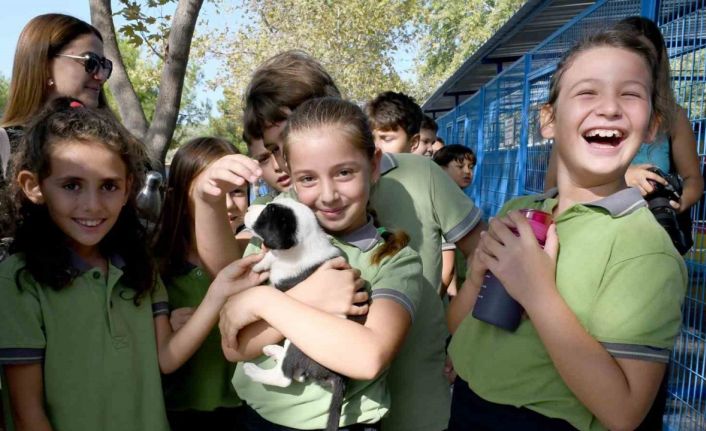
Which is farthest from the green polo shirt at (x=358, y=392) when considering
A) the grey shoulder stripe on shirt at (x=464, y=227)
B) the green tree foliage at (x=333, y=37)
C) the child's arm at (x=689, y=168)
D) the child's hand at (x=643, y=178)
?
the green tree foliage at (x=333, y=37)

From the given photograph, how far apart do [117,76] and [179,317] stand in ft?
10.2

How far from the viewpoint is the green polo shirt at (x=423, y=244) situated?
187cm

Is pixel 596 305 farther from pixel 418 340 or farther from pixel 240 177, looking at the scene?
pixel 240 177

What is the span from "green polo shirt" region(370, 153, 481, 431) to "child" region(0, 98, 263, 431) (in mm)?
561

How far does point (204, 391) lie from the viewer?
85.6 inches

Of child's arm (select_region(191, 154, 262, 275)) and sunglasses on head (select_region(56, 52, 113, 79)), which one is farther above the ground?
sunglasses on head (select_region(56, 52, 113, 79))

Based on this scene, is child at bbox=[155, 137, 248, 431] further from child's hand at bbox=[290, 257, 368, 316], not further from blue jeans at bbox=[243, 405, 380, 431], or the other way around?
Answer: child's hand at bbox=[290, 257, 368, 316]

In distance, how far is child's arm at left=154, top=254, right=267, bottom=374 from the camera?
187 centimetres

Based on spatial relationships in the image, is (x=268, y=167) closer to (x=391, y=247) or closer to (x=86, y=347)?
(x=391, y=247)

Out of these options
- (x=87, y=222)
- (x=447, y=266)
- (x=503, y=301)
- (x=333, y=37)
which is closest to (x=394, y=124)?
(x=447, y=266)

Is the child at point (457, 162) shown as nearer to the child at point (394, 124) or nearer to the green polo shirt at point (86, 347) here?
the child at point (394, 124)

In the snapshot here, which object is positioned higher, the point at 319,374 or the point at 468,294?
the point at 468,294

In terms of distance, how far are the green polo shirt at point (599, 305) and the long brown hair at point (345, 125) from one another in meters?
0.35

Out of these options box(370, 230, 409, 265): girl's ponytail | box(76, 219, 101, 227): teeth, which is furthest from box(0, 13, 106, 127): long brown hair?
box(370, 230, 409, 265): girl's ponytail
